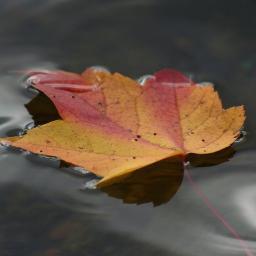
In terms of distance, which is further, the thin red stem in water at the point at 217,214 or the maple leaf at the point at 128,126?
the maple leaf at the point at 128,126

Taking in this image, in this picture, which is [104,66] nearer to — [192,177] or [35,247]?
[192,177]

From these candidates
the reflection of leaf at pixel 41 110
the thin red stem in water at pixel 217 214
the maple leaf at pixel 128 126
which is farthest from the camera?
the reflection of leaf at pixel 41 110

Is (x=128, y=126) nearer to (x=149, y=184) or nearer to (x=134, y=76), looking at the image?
(x=149, y=184)

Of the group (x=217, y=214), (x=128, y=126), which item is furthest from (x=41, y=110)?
(x=217, y=214)

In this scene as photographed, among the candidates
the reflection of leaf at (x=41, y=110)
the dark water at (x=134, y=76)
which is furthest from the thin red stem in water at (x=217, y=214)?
the reflection of leaf at (x=41, y=110)

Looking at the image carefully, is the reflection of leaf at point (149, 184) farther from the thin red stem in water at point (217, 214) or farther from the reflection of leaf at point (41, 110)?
the reflection of leaf at point (41, 110)

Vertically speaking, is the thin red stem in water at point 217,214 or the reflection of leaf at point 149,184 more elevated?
the reflection of leaf at point 149,184

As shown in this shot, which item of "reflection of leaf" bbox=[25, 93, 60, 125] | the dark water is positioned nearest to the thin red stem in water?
the dark water

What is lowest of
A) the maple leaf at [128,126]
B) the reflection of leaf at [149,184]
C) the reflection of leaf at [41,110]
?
the reflection of leaf at [149,184]
